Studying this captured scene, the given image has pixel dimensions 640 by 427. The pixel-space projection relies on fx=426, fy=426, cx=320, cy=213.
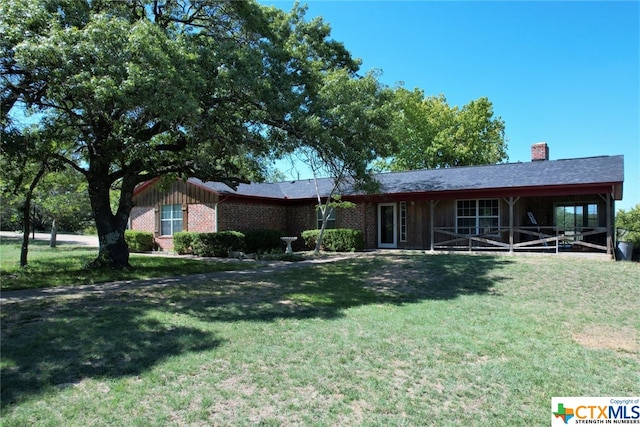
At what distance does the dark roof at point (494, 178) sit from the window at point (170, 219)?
210 centimetres

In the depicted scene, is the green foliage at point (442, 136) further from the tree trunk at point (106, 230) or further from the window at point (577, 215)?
the tree trunk at point (106, 230)

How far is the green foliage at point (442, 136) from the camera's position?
1415 inches

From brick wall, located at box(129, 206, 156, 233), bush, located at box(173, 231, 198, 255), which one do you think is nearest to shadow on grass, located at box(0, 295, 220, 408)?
bush, located at box(173, 231, 198, 255)

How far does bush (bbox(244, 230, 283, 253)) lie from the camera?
1856 cm

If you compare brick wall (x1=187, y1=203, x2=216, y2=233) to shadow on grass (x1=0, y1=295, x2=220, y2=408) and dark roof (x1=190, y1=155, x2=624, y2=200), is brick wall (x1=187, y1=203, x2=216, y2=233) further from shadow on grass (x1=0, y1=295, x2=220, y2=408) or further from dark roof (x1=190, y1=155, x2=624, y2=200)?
shadow on grass (x1=0, y1=295, x2=220, y2=408)

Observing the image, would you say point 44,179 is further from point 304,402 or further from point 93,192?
point 304,402

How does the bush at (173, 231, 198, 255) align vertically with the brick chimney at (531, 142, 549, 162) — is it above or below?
below

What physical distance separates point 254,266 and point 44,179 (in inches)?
398

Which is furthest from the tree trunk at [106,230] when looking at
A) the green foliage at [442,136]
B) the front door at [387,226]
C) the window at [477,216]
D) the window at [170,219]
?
the green foliage at [442,136]

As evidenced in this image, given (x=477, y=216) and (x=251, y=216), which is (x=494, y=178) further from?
(x=251, y=216)

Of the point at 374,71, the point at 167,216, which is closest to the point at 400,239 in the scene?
the point at 374,71

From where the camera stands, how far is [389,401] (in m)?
4.06

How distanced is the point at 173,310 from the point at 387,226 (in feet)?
46.7

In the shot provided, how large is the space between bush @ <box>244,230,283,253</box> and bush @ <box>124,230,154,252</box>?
5.88 m
